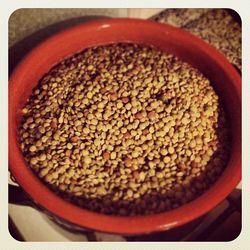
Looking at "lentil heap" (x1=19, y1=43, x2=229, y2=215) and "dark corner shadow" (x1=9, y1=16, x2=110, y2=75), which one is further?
"dark corner shadow" (x1=9, y1=16, x2=110, y2=75)

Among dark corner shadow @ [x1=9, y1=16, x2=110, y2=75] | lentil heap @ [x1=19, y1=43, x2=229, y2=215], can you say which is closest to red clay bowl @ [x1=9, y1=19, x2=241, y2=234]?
lentil heap @ [x1=19, y1=43, x2=229, y2=215]

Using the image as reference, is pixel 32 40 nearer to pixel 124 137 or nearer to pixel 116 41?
pixel 116 41

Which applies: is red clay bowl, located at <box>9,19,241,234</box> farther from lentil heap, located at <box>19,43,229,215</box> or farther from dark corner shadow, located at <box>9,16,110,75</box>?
dark corner shadow, located at <box>9,16,110,75</box>

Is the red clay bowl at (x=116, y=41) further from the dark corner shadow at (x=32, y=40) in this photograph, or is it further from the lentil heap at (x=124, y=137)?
the dark corner shadow at (x=32, y=40)

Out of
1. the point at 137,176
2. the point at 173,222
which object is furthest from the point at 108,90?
the point at 173,222

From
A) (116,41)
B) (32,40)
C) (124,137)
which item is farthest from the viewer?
(32,40)

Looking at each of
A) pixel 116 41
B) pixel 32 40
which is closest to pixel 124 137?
pixel 116 41
